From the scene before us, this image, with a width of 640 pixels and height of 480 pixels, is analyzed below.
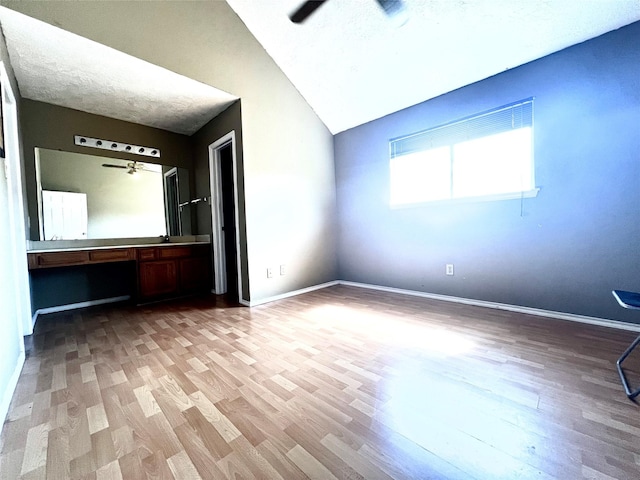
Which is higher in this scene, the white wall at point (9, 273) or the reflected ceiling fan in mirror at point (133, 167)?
the reflected ceiling fan in mirror at point (133, 167)

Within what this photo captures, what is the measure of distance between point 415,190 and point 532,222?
1.20m

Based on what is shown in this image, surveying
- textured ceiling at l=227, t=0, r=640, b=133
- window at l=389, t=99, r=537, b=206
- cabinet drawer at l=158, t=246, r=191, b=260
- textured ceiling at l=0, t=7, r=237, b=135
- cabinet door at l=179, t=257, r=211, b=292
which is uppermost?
textured ceiling at l=227, t=0, r=640, b=133

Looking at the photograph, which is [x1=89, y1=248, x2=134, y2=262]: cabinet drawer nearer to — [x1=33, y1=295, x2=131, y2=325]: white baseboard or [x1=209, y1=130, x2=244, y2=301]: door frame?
[x1=33, y1=295, x2=131, y2=325]: white baseboard

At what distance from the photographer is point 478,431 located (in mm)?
1006

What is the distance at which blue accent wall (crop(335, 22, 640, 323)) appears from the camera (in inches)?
73.9

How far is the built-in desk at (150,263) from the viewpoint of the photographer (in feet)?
8.16

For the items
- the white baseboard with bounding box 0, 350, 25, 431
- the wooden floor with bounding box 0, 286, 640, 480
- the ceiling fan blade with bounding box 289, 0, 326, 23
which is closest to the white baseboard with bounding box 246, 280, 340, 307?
the wooden floor with bounding box 0, 286, 640, 480

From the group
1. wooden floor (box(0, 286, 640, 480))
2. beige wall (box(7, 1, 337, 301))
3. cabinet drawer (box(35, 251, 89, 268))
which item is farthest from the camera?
cabinet drawer (box(35, 251, 89, 268))

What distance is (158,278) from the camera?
3.09 metres

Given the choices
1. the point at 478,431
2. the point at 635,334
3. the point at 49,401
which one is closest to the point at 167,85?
the point at 49,401

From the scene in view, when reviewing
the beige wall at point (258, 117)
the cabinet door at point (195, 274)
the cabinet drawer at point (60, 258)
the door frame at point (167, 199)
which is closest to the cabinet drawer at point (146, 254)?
the cabinet door at point (195, 274)

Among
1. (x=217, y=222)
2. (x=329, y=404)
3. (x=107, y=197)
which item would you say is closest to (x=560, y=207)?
(x=329, y=404)

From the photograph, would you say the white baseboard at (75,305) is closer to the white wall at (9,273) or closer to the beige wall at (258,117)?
the white wall at (9,273)

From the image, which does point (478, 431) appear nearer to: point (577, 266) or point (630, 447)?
point (630, 447)
